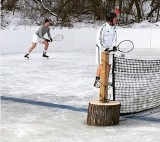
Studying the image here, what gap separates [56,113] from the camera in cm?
574

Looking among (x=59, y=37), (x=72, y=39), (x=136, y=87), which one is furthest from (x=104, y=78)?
(x=72, y=39)

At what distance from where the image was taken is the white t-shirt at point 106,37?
7.53m

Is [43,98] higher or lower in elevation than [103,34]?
lower

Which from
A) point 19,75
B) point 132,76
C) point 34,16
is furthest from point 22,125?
point 34,16

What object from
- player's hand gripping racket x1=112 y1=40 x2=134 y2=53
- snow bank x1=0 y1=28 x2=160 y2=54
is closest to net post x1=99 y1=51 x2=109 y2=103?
player's hand gripping racket x1=112 y1=40 x2=134 y2=53

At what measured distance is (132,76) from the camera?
27.2 ft

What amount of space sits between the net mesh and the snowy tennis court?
30cm

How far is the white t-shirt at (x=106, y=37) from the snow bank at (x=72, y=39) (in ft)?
25.7

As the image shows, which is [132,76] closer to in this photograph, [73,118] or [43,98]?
[43,98]

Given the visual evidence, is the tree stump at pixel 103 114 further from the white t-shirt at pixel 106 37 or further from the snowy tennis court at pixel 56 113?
the white t-shirt at pixel 106 37

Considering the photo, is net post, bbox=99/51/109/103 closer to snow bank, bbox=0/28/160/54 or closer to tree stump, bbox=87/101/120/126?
tree stump, bbox=87/101/120/126

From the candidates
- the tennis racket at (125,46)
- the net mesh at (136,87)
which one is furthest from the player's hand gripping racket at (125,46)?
the net mesh at (136,87)

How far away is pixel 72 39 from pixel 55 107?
11179mm

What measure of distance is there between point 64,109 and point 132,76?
2582 millimetres
